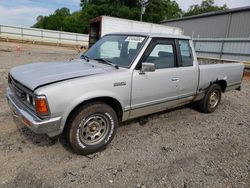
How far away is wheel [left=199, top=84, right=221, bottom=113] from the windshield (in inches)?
91.5

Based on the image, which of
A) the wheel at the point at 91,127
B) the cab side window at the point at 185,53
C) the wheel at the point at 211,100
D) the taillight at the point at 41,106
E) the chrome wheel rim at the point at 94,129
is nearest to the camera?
the taillight at the point at 41,106

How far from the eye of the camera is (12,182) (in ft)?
8.48

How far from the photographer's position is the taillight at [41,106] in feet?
8.49

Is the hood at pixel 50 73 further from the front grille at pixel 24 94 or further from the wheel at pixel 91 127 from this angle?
the wheel at pixel 91 127

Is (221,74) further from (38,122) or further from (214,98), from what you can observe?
(38,122)

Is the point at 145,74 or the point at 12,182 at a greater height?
the point at 145,74

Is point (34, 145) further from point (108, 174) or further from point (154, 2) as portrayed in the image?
point (154, 2)

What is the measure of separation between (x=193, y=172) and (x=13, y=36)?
3444cm

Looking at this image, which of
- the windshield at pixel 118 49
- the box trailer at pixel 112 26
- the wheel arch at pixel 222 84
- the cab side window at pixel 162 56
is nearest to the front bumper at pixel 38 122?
the windshield at pixel 118 49

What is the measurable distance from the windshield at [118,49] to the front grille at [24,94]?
147cm

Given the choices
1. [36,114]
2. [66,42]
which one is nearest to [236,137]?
[36,114]

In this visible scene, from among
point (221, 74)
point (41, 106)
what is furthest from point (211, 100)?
point (41, 106)

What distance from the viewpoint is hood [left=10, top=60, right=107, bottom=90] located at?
112 inches

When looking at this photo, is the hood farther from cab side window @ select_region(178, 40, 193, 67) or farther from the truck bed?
the truck bed
